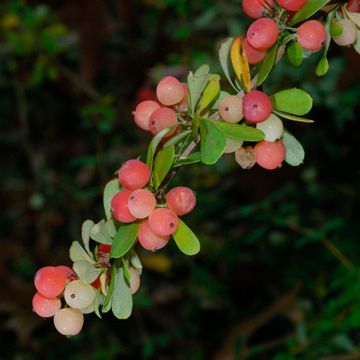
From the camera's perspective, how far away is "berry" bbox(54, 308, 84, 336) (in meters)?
0.74

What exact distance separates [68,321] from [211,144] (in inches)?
10.8

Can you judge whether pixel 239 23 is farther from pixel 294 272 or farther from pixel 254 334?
pixel 254 334

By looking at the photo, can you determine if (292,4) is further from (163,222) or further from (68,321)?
(68,321)

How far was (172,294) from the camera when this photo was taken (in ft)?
9.13

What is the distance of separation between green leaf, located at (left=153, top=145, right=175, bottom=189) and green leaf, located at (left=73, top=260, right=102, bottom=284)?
13 centimetres

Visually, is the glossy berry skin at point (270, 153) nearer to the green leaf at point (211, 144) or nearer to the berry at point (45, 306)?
the green leaf at point (211, 144)

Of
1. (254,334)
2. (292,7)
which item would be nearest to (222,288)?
(254,334)

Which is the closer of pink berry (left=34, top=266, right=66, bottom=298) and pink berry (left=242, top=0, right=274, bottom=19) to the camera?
pink berry (left=34, top=266, right=66, bottom=298)

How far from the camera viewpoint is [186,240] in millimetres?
750

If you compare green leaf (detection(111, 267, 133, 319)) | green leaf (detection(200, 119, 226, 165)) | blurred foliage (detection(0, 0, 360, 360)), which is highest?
green leaf (detection(200, 119, 226, 165))

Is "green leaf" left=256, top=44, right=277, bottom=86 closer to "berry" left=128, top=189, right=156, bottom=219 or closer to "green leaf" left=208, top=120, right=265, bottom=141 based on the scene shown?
"green leaf" left=208, top=120, right=265, bottom=141

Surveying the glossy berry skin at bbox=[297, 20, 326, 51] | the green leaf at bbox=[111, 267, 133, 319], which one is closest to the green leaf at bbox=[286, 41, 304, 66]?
the glossy berry skin at bbox=[297, 20, 326, 51]

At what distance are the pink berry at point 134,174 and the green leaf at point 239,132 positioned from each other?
0.10 m

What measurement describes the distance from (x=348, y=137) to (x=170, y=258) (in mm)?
899
